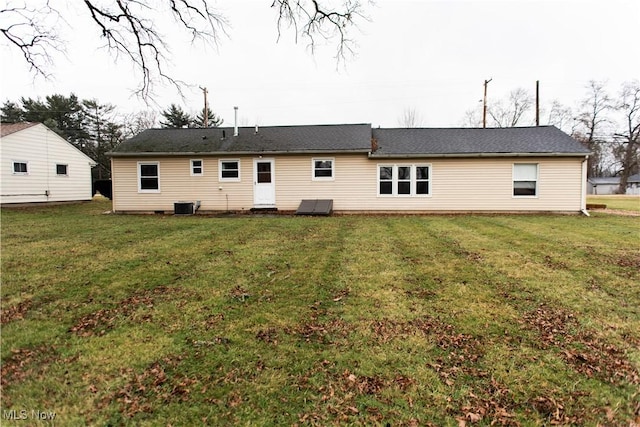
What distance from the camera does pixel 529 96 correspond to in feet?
123

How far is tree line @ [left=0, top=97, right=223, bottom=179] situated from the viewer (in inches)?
1393

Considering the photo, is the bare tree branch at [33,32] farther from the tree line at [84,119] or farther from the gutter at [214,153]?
the tree line at [84,119]

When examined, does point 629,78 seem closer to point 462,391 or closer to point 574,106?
point 574,106

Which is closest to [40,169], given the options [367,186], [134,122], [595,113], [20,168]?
[20,168]

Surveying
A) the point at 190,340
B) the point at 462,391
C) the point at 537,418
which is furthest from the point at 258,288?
the point at 537,418

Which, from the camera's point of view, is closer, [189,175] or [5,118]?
[189,175]

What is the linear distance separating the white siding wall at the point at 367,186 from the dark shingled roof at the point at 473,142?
0.38 m

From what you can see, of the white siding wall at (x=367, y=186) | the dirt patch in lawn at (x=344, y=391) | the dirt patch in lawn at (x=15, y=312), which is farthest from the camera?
the white siding wall at (x=367, y=186)

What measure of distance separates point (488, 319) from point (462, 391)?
1.44m

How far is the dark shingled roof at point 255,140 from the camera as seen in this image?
554 inches

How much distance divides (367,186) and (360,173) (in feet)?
2.09

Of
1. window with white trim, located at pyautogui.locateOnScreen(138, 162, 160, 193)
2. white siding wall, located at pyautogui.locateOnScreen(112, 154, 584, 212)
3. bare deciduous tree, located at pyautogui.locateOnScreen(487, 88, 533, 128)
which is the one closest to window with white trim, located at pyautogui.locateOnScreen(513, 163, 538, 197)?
white siding wall, located at pyautogui.locateOnScreen(112, 154, 584, 212)

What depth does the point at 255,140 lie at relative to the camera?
15141 millimetres

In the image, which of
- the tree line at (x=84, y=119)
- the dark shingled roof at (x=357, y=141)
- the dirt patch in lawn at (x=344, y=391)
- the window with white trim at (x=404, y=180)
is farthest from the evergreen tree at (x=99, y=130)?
the dirt patch in lawn at (x=344, y=391)
